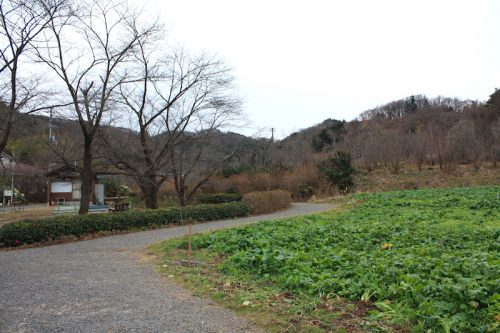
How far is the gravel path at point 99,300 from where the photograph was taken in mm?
4375

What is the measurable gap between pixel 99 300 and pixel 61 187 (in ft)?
95.2

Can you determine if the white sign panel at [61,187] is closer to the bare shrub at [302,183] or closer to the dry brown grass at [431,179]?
the bare shrub at [302,183]

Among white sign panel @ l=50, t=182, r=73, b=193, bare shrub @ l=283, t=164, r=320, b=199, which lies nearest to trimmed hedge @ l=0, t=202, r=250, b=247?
bare shrub @ l=283, t=164, r=320, b=199

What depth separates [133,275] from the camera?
7.12 metres

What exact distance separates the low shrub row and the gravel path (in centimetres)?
1199

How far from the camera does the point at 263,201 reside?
21.4 meters

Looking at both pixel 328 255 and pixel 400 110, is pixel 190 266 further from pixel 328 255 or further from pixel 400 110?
pixel 400 110

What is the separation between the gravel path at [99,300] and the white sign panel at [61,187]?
22.7m

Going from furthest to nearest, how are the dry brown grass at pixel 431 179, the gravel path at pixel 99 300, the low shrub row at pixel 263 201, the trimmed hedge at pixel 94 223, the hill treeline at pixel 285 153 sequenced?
the dry brown grass at pixel 431 179
the low shrub row at pixel 263 201
the hill treeline at pixel 285 153
the trimmed hedge at pixel 94 223
the gravel path at pixel 99 300

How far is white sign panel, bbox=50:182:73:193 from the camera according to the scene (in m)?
30.1

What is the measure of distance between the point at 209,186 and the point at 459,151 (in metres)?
23.5

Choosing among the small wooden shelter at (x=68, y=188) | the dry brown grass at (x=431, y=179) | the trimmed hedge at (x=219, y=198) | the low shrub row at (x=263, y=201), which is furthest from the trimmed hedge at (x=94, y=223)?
the dry brown grass at (x=431, y=179)

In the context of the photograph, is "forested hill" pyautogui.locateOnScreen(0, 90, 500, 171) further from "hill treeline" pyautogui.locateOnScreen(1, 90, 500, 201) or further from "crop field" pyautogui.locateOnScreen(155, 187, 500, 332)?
"crop field" pyautogui.locateOnScreen(155, 187, 500, 332)

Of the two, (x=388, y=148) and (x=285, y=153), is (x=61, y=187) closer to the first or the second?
(x=285, y=153)
